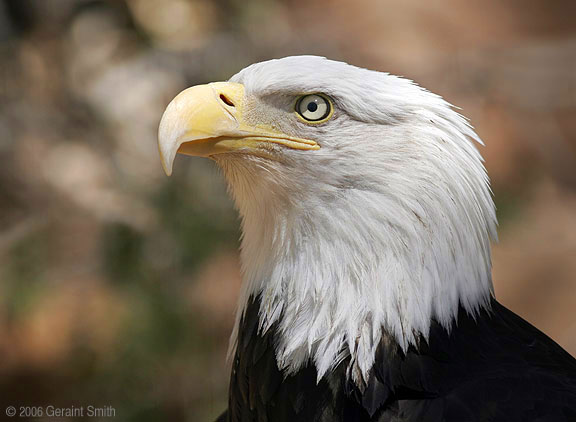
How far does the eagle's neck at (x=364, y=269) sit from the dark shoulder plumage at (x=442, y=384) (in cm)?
3

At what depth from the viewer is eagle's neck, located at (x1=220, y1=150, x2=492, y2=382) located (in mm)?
1804

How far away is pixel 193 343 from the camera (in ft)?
13.5

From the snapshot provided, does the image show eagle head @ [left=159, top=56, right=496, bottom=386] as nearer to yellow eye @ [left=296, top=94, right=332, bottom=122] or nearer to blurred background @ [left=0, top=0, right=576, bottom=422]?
yellow eye @ [left=296, top=94, right=332, bottom=122]

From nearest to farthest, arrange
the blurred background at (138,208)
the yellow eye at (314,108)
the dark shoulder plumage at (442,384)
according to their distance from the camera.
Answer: the dark shoulder plumage at (442,384) → the yellow eye at (314,108) → the blurred background at (138,208)

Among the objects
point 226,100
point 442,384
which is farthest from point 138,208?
point 442,384

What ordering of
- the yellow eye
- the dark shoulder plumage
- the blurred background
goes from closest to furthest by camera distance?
the dark shoulder plumage < the yellow eye < the blurred background

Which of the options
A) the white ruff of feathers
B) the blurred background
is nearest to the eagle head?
the white ruff of feathers

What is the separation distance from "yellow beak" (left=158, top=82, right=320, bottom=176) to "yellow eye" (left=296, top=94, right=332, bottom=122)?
64mm

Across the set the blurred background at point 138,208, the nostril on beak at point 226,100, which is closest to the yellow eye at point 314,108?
the nostril on beak at point 226,100

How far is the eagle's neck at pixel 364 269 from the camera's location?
1804 millimetres

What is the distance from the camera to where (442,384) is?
5.83 feet

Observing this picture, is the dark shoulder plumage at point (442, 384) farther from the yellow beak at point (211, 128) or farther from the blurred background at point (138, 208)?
the blurred background at point (138, 208)

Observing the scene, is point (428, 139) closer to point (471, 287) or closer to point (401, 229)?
point (401, 229)

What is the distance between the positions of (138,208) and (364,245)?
2385 millimetres
